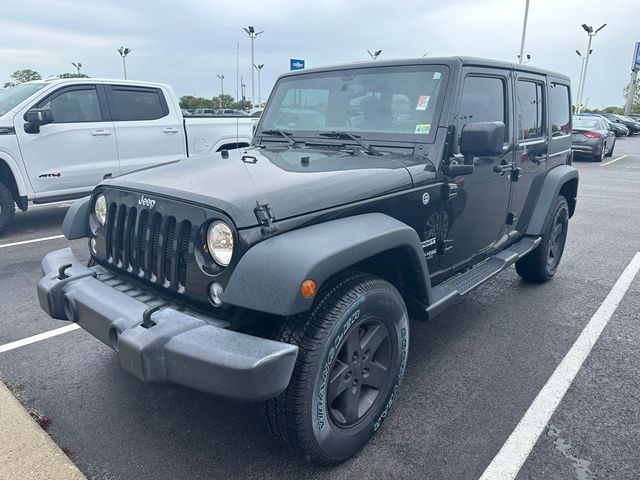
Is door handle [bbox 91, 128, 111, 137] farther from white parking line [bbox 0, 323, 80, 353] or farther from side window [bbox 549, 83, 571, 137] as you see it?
side window [bbox 549, 83, 571, 137]

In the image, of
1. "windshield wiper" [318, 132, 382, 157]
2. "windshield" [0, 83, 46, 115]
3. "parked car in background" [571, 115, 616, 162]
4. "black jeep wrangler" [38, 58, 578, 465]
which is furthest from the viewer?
"parked car in background" [571, 115, 616, 162]

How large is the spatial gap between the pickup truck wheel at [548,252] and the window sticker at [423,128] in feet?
6.34

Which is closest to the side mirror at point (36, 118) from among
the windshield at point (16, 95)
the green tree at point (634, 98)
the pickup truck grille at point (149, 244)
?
the windshield at point (16, 95)

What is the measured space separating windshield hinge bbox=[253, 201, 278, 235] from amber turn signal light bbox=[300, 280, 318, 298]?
312 millimetres

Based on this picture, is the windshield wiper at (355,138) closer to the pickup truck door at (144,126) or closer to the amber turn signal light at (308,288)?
the amber turn signal light at (308,288)

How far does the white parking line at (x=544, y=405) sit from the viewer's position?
2.42 m

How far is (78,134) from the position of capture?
7082 millimetres

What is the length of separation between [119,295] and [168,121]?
20.5ft

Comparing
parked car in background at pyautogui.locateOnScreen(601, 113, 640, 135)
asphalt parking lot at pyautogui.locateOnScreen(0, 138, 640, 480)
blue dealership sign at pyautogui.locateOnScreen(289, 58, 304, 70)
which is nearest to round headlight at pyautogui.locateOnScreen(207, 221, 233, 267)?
asphalt parking lot at pyautogui.locateOnScreen(0, 138, 640, 480)

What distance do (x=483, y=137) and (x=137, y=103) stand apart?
636 cm

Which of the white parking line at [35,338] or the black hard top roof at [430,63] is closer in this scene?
→ the black hard top roof at [430,63]

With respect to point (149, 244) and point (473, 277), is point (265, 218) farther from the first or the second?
point (473, 277)

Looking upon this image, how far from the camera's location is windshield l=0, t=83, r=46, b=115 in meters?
6.77

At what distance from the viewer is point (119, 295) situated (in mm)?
2428
